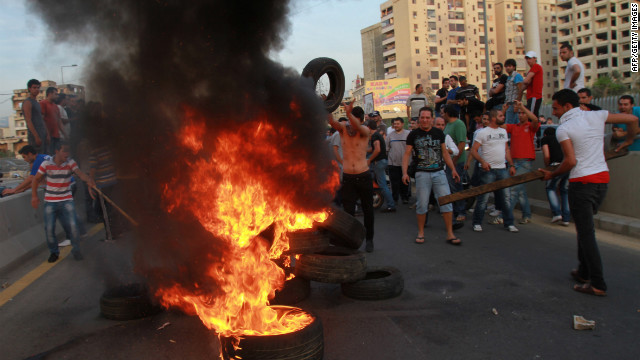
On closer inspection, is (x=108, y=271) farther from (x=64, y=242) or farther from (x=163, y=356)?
(x=64, y=242)

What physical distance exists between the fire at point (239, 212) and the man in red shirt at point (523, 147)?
18.5ft

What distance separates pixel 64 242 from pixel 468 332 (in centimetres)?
780

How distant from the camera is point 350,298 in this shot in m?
4.96

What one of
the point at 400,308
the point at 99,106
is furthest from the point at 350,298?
the point at 99,106

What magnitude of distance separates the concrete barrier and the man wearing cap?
1083 centimetres

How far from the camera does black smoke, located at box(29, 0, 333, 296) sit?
447 centimetres

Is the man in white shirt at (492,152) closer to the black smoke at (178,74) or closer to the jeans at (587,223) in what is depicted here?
the jeans at (587,223)

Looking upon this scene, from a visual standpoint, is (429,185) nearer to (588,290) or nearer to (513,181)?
(513,181)

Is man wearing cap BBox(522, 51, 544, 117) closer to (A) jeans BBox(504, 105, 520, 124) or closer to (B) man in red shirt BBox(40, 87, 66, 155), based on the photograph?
(A) jeans BBox(504, 105, 520, 124)

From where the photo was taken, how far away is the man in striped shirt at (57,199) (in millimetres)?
7262

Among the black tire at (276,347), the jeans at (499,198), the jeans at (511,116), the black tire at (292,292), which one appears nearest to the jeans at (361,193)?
the black tire at (292,292)

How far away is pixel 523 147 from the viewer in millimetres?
8867

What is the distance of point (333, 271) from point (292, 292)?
499 mm

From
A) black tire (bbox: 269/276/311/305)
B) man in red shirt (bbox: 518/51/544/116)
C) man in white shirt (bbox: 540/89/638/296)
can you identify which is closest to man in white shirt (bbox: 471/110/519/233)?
man in red shirt (bbox: 518/51/544/116)
